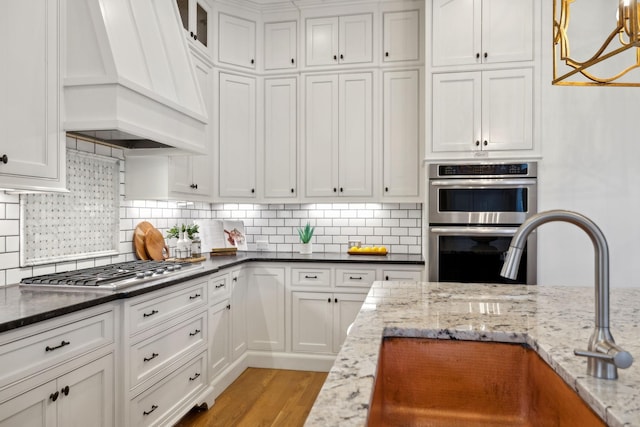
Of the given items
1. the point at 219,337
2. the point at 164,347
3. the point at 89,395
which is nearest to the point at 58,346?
the point at 89,395

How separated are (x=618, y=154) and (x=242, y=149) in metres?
2.88

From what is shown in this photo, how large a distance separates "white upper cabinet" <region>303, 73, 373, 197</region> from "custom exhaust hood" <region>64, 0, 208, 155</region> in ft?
4.44

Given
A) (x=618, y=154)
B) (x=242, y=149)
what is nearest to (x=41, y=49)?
(x=242, y=149)

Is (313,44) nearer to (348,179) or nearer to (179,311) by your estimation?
(348,179)

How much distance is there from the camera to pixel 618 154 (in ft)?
10.4

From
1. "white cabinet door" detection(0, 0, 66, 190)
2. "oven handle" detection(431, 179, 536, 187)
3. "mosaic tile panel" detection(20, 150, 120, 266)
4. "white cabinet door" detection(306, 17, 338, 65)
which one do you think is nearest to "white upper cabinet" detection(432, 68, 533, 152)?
"oven handle" detection(431, 179, 536, 187)

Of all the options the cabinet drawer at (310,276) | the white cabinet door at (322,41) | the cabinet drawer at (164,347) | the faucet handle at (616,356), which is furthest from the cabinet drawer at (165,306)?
the white cabinet door at (322,41)

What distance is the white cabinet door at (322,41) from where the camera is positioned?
3982 mm

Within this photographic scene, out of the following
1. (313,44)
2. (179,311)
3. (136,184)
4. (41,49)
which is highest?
(313,44)

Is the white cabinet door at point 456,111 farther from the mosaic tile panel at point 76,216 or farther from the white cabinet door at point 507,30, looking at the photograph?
the mosaic tile panel at point 76,216

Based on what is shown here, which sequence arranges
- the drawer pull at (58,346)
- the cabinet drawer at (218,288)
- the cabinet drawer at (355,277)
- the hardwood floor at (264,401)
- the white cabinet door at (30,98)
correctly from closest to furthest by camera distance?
1. the drawer pull at (58,346)
2. the white cabinet door at (30,98)
3. the hardwood floor at (264,401)
4. the cabinet drawer at (218,288)
5. the cabinet drawer at (355,277)

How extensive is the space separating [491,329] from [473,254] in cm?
210

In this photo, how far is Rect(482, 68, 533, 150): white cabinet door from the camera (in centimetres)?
328

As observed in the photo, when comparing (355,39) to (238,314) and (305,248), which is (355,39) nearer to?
(305,248)
